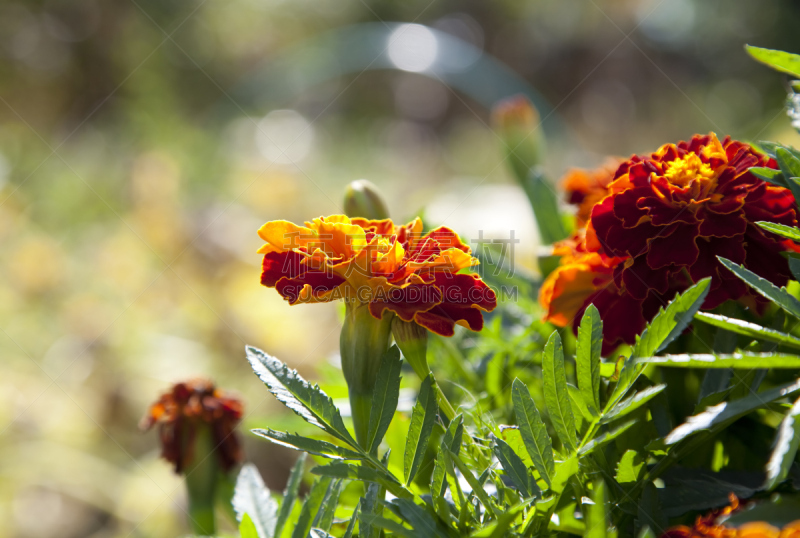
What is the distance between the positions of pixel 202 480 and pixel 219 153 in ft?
7.25

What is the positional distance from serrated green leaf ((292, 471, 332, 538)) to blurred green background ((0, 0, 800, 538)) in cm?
16

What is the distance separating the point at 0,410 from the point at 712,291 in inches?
52.1

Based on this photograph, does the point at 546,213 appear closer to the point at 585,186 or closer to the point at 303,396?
the point at 585,186

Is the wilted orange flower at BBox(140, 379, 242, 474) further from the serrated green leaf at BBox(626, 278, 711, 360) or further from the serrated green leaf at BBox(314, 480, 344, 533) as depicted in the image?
the serrated green leaf at BBox(626, 278, 711, 360)

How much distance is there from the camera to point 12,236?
175 cm

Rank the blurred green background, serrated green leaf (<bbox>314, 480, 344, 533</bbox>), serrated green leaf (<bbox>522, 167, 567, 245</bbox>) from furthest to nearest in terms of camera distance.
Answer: the blurred green background < serrated green leaf (<bbox>522, 167, 567, 245</bbox>) < serrated green leaf (<bbox>314, 480, 344, 533</bbox>)

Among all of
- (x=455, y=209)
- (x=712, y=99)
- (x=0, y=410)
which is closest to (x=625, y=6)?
(x=712, y=99)

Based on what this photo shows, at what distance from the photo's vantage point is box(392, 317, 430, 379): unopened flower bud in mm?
335

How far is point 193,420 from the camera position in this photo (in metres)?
0.49

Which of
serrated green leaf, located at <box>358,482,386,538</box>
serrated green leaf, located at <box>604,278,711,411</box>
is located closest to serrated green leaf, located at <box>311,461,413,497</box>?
serrated green leaf, located at <box>358,482,386,538</box>

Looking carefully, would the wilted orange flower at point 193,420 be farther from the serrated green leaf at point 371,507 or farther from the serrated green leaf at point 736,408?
the serrated green leaf at point 736,408

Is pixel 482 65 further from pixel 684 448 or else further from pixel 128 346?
pixel 684 448

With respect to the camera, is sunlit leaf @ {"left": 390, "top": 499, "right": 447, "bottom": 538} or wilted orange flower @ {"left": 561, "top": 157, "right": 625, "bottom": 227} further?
wilted orange flower @ {"left": 561, "top": 157, "right": 625, "bottom": 227}

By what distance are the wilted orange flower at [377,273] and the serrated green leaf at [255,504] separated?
0.42ft
